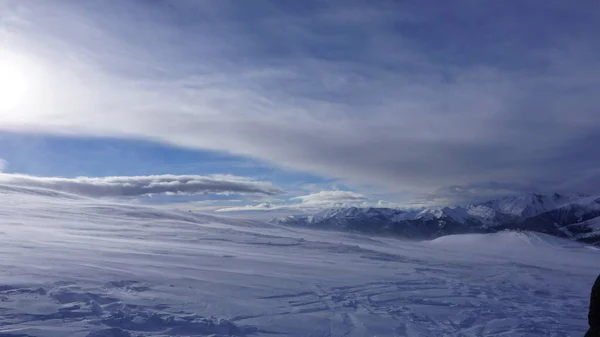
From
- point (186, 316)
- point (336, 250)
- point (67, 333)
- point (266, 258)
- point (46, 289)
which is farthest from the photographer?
point (336, 250)

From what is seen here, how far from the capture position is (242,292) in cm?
1283

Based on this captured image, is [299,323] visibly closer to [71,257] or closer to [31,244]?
[71,257]

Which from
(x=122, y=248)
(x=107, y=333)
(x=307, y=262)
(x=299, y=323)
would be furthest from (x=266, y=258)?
(x=107, y=333)

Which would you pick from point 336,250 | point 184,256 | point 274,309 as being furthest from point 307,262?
point 274,309

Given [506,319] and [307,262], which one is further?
[307,262]

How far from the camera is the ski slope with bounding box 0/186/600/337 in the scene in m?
9.59

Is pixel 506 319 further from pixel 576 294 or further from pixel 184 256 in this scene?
pixel 184 256

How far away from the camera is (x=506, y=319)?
1272 centimetres

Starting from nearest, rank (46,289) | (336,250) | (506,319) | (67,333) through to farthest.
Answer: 1. (67,333)
2. (46,289)
3. (506,319)
4. (336,250)

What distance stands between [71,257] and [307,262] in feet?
30.0

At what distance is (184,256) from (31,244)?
17.9ft

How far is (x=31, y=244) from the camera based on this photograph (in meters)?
17.3

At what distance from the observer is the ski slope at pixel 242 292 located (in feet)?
31.5

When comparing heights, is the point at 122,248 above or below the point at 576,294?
above
